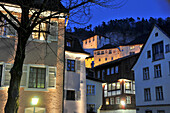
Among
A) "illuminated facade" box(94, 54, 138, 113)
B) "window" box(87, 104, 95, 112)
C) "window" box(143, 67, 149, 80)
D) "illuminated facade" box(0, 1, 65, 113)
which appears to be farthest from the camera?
"illuminated facade" box(94, 54, 138, 113)

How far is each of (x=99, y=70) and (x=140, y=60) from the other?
17.2 meters

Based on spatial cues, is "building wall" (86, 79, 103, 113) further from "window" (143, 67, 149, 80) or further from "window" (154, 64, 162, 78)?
"window" (154, 64, 162, 78)

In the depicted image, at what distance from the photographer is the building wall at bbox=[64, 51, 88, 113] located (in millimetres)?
21156

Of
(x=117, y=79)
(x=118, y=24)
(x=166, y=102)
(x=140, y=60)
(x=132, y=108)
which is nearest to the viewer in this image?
(x=166, y=102)

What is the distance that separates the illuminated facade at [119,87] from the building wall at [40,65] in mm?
23820

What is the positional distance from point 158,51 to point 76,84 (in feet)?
44.4

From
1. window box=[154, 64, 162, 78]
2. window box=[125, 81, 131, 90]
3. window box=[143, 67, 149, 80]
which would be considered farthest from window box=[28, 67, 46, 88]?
window box=[125, 81, 131, 90]

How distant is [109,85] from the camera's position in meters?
43.8

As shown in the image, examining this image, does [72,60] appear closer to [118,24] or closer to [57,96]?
[57,96]

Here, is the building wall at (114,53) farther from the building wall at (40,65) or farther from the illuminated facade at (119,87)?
the building wall at (40,65)

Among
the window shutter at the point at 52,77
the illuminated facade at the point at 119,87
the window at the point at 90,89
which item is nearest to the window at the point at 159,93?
the window at the point at 90,89

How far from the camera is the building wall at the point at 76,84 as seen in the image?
21.2 m

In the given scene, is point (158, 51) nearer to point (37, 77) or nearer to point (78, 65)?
point (78, 65)

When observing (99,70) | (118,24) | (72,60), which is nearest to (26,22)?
(72,60)
